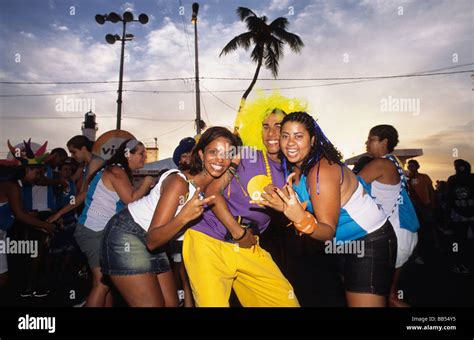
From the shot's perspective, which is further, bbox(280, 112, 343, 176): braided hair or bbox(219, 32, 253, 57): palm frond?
bbox(219, 32, 253, 57): palm frond

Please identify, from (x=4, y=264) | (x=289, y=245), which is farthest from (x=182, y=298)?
(x=289, y=245)

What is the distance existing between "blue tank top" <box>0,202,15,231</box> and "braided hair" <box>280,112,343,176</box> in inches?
110

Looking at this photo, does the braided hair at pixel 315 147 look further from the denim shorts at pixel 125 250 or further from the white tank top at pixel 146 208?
the denim shorts at pixel 125 250

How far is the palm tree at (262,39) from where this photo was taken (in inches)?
701

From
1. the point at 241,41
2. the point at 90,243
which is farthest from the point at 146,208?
the point at 241,41

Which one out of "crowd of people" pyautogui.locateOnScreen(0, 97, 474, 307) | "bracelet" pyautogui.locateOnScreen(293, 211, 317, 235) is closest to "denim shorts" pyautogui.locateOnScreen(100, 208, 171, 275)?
"crowd of people" pyautogui.locateOnScreen(0, 97, 474, 307)

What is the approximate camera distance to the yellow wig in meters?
3.14

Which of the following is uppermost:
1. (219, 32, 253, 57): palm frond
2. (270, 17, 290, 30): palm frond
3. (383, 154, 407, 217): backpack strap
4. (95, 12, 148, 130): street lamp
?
(270, 17, 290, 30): palm frond

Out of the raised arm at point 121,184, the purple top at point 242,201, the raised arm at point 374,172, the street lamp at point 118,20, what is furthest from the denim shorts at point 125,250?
the street lamp at point 118,20

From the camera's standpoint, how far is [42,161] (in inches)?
172

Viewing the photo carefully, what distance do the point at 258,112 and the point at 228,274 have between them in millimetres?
1565

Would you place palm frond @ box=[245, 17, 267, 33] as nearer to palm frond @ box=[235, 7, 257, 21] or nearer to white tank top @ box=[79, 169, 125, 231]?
palm frond @ box=[235, 7, 257, 21]

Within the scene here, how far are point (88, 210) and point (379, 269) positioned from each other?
2494mm

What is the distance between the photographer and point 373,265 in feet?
7.27
